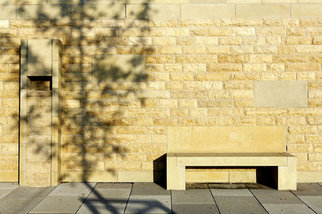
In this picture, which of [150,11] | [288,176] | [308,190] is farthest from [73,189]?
[308,190]

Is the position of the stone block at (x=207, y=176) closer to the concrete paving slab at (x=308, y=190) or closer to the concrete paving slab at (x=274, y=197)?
the concrete paving slab at (x=274, y=197)

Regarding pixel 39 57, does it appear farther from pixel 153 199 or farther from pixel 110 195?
pixel 153 199

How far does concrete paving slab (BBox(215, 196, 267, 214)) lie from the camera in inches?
154

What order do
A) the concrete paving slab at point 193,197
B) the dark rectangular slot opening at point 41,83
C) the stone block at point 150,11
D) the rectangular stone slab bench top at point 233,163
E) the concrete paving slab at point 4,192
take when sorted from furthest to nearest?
1. the stone block at point 150,11
2. the dark rectangular slot opening at point 41,83
3. the rectangular stone slab bench top at point 233,163
4. the concrete paving slab at point 4,192
5. the concrete paving slab at point 193,197

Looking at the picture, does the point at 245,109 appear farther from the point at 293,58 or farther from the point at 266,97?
the point at 293,58

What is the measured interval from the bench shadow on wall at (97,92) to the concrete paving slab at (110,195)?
596 mm

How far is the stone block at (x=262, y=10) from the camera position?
5316 millimetres

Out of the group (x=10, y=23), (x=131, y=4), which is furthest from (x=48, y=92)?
(x=131, y=4)

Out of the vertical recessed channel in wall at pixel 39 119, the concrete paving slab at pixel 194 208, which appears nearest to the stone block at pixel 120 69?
the vertical recessed channel in wall at pixel 39 119

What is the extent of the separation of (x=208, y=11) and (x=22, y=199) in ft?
17.5

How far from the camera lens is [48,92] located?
514 cm

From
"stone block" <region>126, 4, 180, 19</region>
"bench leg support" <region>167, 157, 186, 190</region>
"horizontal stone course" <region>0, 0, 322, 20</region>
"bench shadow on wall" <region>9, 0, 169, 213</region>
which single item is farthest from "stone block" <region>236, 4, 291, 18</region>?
"bench leg support" <region>167, 157, 186, 190</region>

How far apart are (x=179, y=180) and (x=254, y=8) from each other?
13.4ft

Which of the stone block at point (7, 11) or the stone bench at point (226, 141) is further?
the stone block at point (7, 11)
